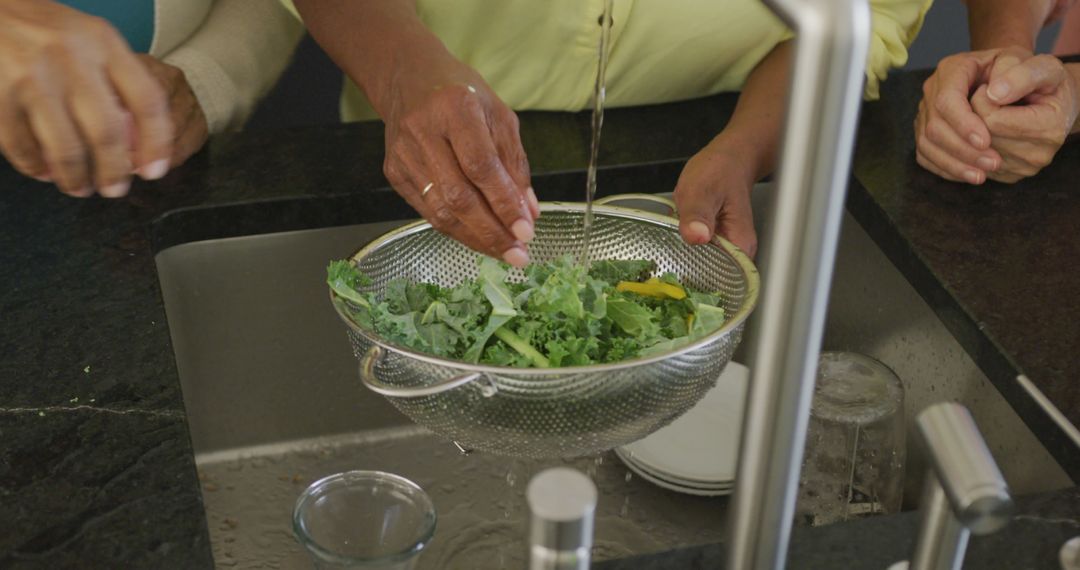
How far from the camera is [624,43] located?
148cm

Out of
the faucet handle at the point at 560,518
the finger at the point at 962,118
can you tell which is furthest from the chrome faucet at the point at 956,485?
the finger at the point at 962,118

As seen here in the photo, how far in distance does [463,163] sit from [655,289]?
0.20 m

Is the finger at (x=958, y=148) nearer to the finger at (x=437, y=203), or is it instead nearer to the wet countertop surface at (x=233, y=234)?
the wet countertop surface at (x=233, y=234)

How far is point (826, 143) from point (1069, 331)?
31.4 inches

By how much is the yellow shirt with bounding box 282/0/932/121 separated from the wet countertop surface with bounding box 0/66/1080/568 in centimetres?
4

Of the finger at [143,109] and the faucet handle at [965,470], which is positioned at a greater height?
the faucet handle at [965,470]

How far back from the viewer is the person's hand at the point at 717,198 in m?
1.09

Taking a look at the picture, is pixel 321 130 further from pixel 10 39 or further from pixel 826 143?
pixel 826 143

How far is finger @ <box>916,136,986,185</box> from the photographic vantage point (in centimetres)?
128

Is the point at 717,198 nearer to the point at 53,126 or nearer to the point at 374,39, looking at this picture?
the point at 374,39

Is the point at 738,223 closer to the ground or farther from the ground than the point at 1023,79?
closer to the ground

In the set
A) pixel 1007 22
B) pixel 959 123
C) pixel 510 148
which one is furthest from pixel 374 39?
pixel 1007 22

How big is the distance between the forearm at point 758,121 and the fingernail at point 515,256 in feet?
1.05

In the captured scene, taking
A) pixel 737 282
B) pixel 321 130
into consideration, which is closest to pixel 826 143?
pixel 737 282
